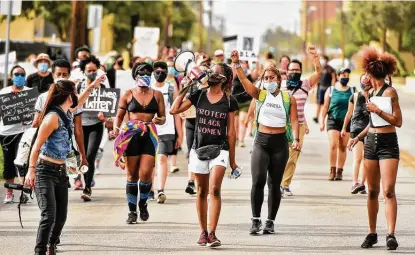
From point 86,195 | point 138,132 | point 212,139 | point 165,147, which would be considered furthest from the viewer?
point 165,147

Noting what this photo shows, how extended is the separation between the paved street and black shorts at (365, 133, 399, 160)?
2.88ft

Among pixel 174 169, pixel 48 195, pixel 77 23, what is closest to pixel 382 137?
pixel 48 195

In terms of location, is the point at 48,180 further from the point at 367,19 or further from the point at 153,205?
the point at 367,19

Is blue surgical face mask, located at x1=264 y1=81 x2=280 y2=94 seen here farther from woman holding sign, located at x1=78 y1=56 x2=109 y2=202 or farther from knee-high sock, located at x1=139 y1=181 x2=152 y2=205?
woman holding sign, located at x1=78 y1=56 x2=109 y2=202

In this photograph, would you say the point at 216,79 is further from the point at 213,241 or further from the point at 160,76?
the point at 160,76

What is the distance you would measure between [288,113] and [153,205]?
3011mm

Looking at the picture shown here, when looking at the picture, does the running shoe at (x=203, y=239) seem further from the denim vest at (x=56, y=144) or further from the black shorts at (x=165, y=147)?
the black shorts at (x=165, y=147)

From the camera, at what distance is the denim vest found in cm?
1016

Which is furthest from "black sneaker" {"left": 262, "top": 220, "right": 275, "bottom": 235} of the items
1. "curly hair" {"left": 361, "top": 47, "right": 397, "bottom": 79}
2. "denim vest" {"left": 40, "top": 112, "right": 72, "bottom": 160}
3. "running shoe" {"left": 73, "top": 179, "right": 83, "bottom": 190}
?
"running shoe" {"left": 73, "top": 179, "right": 83, "bottom": 190}

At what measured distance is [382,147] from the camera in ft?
37.3

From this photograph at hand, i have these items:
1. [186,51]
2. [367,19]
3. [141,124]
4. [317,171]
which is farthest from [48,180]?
[367,19]

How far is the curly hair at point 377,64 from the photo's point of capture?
11.4 meters

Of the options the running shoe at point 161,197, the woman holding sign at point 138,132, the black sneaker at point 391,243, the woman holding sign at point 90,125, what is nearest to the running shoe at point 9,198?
the woman holding sign at point 90,125

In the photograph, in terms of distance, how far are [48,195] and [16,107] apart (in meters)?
5.66
